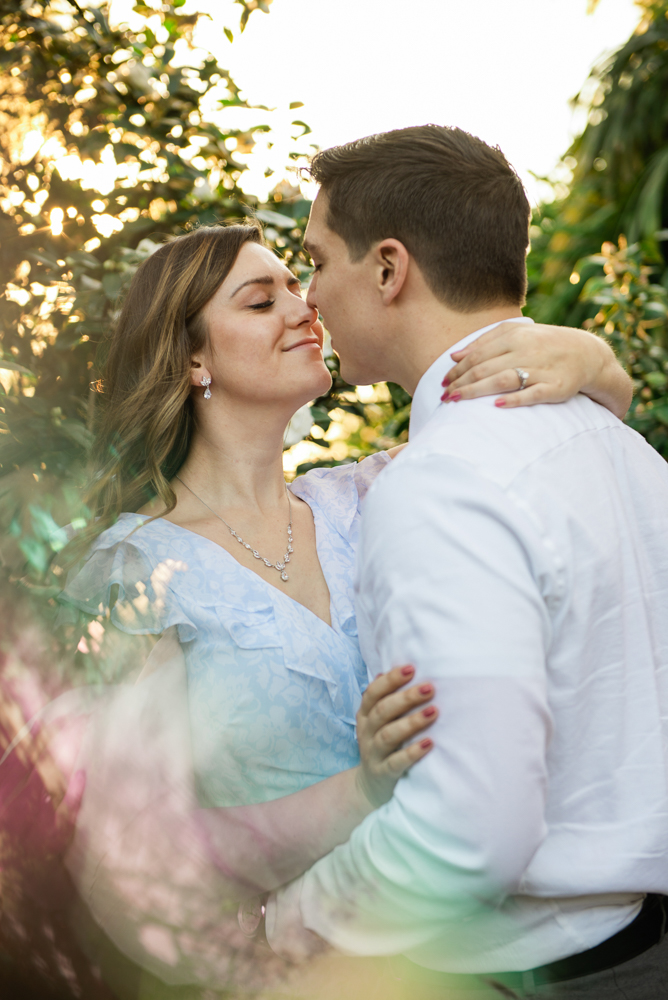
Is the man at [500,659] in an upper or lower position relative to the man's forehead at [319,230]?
lower

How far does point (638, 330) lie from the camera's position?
3.14 meters

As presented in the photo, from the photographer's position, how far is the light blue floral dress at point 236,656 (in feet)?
4.92

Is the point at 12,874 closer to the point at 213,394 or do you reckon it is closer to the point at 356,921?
the point at 356,921

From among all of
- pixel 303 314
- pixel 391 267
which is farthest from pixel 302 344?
pixel 391 267

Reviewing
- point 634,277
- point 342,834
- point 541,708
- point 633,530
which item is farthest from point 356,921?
point 634,277

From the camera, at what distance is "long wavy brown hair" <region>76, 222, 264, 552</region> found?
1894mm

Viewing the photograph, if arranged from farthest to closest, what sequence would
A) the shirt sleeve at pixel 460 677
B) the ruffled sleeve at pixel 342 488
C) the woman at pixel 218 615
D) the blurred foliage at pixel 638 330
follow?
the blurred foliage at pixel 638 330 → the ruffled sleeve at pixel 342 488 → the woman at pixel 218 615 → the shirt sleeve at pixel 460 677

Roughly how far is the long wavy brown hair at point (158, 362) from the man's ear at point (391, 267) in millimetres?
707

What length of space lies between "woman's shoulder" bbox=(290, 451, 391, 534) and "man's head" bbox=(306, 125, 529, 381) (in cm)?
65

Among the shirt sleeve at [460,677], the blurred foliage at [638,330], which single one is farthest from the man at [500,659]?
the blurred foliage at [638,330]

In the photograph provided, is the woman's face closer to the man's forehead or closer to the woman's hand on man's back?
the man's forehead

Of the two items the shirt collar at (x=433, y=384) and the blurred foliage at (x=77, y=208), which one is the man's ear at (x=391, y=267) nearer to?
the shirt collar at (x=433, y=384)

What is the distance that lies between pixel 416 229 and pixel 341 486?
0.92 metres

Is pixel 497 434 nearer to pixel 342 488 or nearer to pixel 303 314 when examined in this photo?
pixel 303 314
